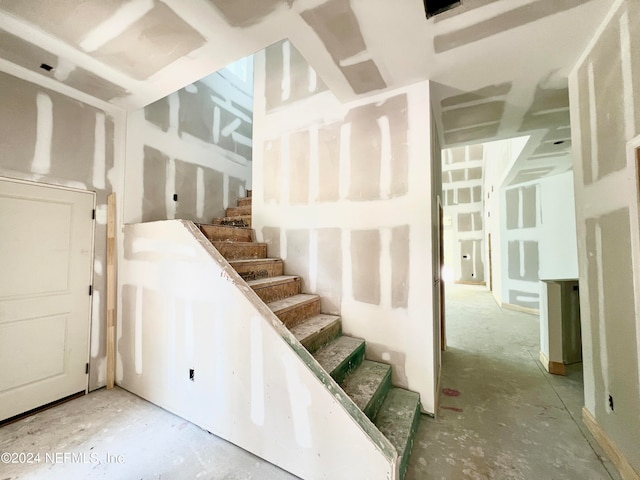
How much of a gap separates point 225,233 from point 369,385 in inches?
82.6

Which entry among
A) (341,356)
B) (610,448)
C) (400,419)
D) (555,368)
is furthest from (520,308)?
(341,356)

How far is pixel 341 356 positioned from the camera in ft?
6.63

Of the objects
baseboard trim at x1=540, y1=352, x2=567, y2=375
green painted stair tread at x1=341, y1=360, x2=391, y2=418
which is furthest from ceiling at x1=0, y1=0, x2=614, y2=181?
baseboard trim at x1=540, y1=352, x2=567, y2=375

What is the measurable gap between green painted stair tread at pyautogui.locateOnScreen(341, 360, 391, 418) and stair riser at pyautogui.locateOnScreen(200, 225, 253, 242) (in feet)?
6.25

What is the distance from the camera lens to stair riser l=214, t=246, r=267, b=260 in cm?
246

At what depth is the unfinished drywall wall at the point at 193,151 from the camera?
288 cm

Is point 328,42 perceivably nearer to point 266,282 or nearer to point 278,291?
point 266,282

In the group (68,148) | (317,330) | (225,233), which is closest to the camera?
(317,330)

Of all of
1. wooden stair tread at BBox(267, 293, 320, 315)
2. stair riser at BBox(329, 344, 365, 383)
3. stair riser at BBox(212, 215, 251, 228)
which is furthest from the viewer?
stair riser at BBox(212, 215, 251, 228)

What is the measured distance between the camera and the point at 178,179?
337cm

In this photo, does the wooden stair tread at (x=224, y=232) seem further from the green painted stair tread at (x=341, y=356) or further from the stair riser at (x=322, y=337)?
the green painted stair tread at (x=341, y=356)

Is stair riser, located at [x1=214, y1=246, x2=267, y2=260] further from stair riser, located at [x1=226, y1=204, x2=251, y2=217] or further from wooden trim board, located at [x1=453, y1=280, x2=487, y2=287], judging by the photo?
wooden trim board, located at [x1=453, y1=280, x2=487, y2=287]

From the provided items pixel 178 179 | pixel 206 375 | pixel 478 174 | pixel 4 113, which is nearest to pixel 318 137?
pixel 178 179

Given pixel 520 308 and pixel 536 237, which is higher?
pixel 536 237
